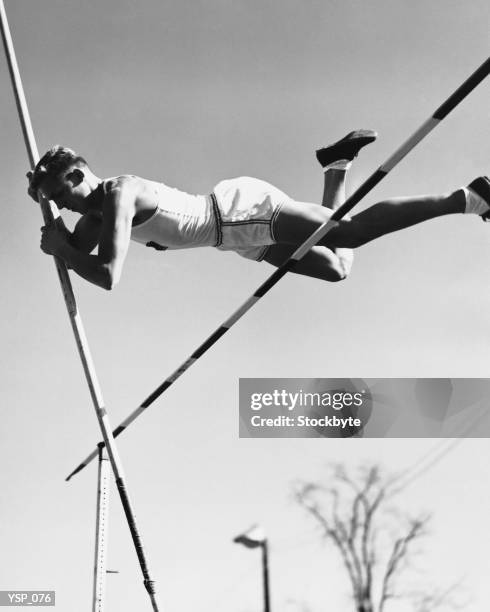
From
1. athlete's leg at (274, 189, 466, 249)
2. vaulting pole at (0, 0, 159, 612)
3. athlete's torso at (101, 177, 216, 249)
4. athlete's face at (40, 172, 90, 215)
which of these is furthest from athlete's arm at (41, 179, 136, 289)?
athlete's leg at (274, 189, 466, 249)

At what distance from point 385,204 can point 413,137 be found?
61cm

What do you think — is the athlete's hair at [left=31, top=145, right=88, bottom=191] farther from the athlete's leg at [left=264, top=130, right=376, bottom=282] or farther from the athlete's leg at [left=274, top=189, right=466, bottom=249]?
the athlete's leg at [left=264, top=130, right=376, bottom=282]

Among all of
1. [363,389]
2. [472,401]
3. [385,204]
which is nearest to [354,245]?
[385,204]

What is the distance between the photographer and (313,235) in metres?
3.82

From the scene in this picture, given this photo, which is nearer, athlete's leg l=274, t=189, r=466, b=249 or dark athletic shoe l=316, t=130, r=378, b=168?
athlete's leg l=274, t=189, r=466, b=249

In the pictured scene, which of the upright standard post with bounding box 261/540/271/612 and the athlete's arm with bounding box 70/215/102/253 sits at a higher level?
the athlete's arm with bounding box 70/215/102/253

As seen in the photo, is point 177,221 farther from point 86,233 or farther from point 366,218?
point 366,218

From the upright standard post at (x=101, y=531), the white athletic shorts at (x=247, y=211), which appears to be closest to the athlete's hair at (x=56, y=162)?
the white athletic shorts at (x=247, y=211)

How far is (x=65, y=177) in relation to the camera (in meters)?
4.04

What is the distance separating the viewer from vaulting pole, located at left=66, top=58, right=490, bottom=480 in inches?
119

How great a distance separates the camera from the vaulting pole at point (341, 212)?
3035 millimetres

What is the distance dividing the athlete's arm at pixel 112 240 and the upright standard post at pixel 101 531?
5.51ft

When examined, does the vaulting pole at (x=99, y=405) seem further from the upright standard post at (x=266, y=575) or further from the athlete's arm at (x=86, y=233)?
the upright standard post at (x=266, y=575)

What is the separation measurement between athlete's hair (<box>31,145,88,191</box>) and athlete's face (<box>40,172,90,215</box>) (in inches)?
1.4
